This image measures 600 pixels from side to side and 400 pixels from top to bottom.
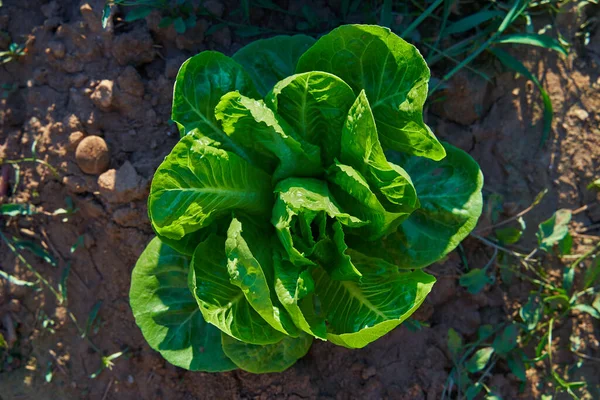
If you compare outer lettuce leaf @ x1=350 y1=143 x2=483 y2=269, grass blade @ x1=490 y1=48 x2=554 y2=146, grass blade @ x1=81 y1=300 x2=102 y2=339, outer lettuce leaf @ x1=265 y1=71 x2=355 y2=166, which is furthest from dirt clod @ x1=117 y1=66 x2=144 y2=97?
grass blade @ x1=490 y1=48 x2=554 y2=146

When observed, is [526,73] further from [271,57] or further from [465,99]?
[271,57]

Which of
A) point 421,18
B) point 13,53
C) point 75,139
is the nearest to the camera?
point 421,18

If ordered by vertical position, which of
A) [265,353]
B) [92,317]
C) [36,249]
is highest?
[265,353]

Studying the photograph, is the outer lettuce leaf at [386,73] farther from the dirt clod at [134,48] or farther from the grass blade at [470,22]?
the dirt clod at [134,48]

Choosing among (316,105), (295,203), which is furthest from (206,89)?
(295,203)

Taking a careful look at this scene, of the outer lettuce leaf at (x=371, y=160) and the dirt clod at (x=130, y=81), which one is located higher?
the outer lettuce leaf at (x=371, y=160)

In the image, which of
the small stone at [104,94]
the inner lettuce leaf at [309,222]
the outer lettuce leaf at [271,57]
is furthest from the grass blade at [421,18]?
the small stone at [104,94]
